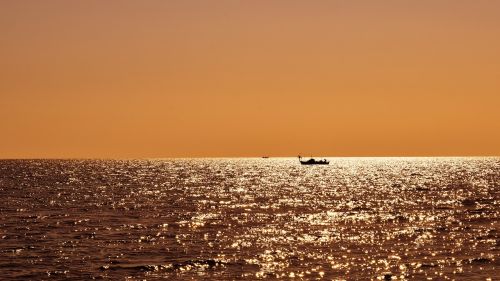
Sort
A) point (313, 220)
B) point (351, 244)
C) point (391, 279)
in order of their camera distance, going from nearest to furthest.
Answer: point (391, 279) → point (351, 244) → point (313, 220)

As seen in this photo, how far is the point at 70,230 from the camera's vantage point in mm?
80000

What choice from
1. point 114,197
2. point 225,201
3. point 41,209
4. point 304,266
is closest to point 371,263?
point 304,266

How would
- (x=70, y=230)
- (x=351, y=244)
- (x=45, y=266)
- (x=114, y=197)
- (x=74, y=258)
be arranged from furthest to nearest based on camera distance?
(x=114, y=197) → (x=70, y=230) → (x=351, y=244) → (x=74, y=258) → (x=45, y=266)

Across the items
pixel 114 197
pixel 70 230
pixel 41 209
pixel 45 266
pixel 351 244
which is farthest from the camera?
pixel 114 197

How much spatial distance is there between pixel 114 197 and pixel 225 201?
74.9 ft

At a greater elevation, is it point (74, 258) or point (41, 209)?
point (41, 209)

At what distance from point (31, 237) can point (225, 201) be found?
5895 centimetres

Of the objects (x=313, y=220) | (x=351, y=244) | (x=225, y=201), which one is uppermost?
(x=225, y=201)

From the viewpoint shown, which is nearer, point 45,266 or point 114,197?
point 45,266

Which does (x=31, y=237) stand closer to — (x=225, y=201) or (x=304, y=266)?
(x=304, y=266)

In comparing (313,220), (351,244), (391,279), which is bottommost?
(391,279)

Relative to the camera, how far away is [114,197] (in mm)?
138000

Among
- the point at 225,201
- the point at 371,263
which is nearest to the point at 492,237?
the point at 371,263

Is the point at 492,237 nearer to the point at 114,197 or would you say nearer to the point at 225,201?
the point at 225,201
